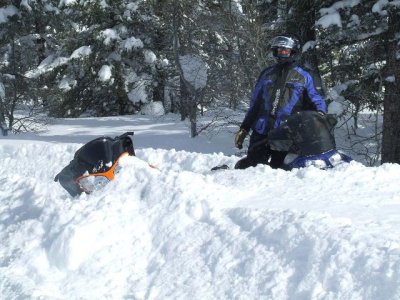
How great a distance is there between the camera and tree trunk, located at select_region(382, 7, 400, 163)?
30.8ft

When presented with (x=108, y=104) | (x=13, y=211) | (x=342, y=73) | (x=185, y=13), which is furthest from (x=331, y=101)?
(x=108, y=104)

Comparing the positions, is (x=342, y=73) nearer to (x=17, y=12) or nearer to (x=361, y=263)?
(x=361, y=263)

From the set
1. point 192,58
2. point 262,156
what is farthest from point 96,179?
point 192,58

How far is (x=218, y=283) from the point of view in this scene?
10.2 feet

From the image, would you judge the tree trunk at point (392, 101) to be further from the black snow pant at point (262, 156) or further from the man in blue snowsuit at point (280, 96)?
the black snow pant at point (262, 156)

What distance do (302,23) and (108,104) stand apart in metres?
12.7

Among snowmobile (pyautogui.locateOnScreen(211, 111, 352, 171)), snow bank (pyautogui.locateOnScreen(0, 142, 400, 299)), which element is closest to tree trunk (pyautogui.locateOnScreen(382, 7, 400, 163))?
snowmobile (pyautogui.locateOnScreen(211, 111, 352, 171))

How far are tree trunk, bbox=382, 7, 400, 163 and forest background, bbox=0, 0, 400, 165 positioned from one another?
0.02 m

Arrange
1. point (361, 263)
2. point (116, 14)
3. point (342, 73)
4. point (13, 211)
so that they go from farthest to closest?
1. point (116, 14)
2. point (342, 73)
3. point (13, 211)
4. point (361, 263)

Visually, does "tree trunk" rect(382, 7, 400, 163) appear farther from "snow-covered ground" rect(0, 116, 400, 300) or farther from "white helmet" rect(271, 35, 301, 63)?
"snow-covered ground" rect(0, 116, 400, 300)

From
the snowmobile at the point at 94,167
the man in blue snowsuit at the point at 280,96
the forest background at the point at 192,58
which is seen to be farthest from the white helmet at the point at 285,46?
the forest background at the point at 192,58

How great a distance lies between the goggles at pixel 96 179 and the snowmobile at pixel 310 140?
1629mm

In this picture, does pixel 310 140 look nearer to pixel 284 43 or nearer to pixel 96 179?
pixel 284 43

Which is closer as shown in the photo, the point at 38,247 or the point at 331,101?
the point at 38,247
